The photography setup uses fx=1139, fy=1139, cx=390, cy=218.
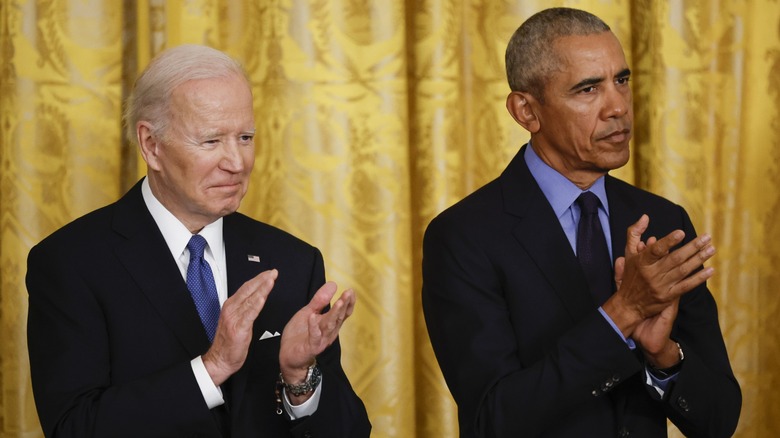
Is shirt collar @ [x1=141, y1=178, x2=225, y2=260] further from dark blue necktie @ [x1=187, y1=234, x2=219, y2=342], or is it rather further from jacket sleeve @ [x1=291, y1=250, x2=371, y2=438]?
jacket sleeve @ [x1=291, y1=250, x2=371, y2=438]

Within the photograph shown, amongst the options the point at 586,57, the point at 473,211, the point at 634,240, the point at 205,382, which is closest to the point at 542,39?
the point at 586,57

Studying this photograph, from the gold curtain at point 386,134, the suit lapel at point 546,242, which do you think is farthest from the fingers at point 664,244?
the gold curtain at point 386,134

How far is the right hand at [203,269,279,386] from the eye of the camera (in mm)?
1956

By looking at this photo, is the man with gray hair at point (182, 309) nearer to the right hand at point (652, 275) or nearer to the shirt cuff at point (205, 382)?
the shirt cuff at point (205, 382)

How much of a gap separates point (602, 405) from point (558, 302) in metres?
0.22

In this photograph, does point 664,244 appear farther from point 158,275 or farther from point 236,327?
point 158,275

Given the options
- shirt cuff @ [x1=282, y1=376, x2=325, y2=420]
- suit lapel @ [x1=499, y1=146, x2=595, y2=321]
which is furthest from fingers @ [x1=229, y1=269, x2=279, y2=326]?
suit lapel @ [x1=499, y1=146, x2=595, y2=321]

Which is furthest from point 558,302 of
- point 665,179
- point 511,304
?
point 665,179

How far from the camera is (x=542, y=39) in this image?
7.64 feet

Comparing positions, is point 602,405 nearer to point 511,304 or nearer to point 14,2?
point 511,304

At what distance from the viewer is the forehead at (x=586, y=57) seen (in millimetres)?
2285

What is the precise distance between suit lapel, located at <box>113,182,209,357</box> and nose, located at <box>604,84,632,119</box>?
90 cm

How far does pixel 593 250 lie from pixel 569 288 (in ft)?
0.36

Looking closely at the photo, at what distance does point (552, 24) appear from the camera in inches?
92.0
